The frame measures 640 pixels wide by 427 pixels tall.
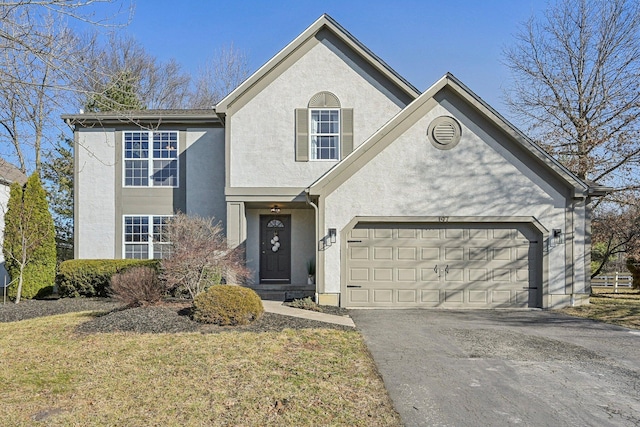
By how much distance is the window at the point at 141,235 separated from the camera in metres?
15.0

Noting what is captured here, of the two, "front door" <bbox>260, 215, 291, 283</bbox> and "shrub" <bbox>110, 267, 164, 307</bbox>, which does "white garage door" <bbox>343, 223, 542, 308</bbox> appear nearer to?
"front door" <bbox>260, 215, 291, 283</bbox>

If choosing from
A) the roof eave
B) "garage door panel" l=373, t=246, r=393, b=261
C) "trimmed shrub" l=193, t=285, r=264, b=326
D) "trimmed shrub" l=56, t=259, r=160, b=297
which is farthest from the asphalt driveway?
"trimmed shrub" l=56, t=259, r=160, b=297

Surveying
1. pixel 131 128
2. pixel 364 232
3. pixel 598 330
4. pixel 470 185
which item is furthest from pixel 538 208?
pixel 131 128

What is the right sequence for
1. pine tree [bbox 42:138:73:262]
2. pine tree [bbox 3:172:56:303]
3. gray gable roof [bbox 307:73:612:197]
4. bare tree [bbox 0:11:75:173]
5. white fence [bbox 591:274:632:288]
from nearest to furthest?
bare tree [bbox 0:11:75:173]
gray gable roof [bbox 307:73:612:197]
pine tree [bbox 3:172:56:303]
white fence [bbox 591:274:632:288]
pine tree [bbox 42:138:73:262]

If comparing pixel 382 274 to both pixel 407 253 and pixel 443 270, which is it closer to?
pixel 407 253

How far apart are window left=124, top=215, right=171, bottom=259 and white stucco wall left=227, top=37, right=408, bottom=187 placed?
3719 millimetres

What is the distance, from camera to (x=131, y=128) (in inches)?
586

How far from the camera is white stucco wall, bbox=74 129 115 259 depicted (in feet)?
49.3

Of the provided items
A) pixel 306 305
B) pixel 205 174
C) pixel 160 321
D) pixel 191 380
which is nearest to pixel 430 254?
pixel 306 305

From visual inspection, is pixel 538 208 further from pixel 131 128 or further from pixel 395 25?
pixel 131 128

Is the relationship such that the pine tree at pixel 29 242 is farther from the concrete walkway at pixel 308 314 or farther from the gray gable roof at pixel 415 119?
the gray gable roof at pixel 415 119

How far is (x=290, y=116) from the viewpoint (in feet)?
45.1

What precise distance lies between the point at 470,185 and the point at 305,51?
22.9ft

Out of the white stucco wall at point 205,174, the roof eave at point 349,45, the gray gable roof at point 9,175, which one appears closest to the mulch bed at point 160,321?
the white stucco wall at point 205,174
